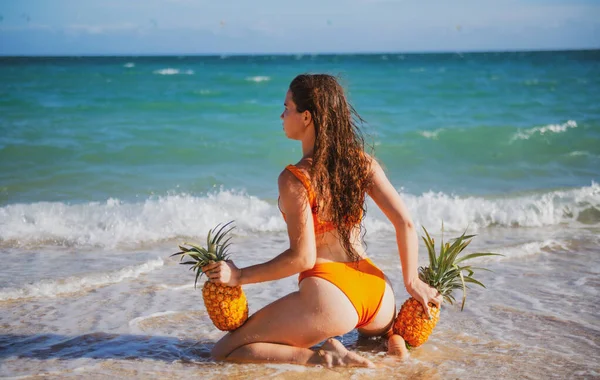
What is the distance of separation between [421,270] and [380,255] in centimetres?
268

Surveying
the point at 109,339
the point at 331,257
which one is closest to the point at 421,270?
the point at 331,257

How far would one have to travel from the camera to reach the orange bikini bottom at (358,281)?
363 cm

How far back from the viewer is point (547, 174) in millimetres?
12266

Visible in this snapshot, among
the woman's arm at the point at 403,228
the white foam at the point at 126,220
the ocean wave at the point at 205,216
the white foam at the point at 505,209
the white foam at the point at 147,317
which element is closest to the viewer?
the woman's arm at the point at 403,228

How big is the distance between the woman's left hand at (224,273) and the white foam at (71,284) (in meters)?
2.32

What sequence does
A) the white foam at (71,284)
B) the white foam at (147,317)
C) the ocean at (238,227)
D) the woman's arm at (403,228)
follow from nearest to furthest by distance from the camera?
the woman's arm at (403,228) < the ocean at (238,227) < the white foam at (147,317) < the white foam at (71,284)

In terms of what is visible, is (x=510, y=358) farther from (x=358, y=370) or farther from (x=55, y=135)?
(x=55, y=135)

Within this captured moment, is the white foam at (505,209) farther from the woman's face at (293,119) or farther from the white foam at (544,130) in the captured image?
the white foam at (544,130)

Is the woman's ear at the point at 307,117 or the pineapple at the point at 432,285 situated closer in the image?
the woman's ear at the point at 307,117

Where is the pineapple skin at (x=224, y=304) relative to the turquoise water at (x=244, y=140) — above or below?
below

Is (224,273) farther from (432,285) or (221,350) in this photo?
(432,285)

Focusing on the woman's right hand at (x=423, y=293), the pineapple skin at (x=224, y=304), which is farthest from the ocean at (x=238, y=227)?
the woman's right hand at (x=423, y=293)

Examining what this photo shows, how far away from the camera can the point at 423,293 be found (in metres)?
3.80

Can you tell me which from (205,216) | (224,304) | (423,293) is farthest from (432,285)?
(205,216)
